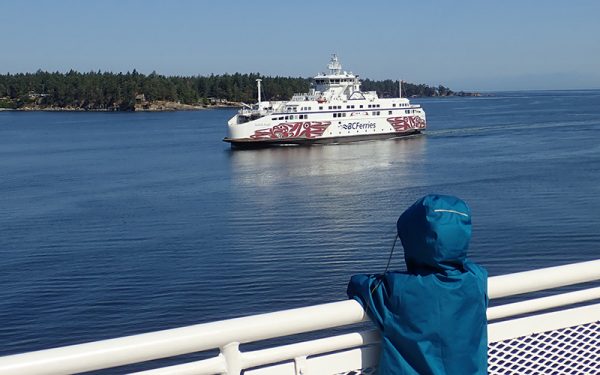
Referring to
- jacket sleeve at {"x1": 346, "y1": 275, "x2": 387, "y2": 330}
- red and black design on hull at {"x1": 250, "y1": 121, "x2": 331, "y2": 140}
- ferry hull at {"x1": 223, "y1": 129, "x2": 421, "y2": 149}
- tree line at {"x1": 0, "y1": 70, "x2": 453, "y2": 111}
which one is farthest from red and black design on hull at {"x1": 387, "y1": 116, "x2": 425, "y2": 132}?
tree line at {"x1": 0, "y1": 70, "x2": 453, "y2": 111}

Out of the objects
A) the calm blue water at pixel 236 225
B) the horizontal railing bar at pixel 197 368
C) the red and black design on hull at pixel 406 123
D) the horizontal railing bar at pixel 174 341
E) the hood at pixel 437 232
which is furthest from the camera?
the red and black design on hull at pixel 406 123

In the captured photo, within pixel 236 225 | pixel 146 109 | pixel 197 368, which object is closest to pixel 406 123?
pixel 236 225

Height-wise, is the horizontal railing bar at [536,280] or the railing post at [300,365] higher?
the horizontal railing bar at [536,280]

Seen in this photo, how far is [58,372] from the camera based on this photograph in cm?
186

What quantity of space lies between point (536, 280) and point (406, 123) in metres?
50.9

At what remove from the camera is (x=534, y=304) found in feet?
7.82

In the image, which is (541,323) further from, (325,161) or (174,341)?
(325,161)

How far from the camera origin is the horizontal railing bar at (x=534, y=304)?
236cm

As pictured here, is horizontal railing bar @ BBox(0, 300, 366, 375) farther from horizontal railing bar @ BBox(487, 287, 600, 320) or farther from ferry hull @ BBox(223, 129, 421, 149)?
ferry hull @ BBox(223, 129, 421, 149)

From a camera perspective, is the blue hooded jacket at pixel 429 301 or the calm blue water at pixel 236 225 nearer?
the blue hooded jacket at pixel 429 301

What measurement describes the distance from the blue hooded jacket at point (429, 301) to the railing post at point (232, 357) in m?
0.40

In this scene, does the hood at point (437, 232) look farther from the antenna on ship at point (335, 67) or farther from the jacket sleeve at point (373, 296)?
the antenna on ship at point (335, 67)

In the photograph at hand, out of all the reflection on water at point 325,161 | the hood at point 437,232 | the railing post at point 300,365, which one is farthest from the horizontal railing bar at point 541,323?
the reflection on water at point 325,161

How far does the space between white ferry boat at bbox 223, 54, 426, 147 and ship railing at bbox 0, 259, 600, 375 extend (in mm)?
44233
